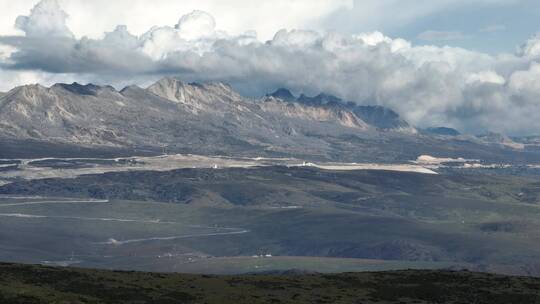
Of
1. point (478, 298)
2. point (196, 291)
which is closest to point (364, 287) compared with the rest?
point (478, 298)

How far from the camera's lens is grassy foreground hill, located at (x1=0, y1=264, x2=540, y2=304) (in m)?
107

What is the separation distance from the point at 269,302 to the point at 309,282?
22925mm

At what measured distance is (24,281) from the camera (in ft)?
358

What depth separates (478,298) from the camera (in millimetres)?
119062

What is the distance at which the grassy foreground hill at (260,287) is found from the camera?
106938 millimetres

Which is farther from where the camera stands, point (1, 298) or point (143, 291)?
point (143, 291)

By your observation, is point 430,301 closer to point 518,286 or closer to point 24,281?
point 518,286

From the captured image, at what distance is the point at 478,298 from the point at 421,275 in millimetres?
21816

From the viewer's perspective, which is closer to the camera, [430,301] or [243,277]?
[430,301]

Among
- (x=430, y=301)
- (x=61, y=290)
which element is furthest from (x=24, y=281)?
(x=430, y=301)

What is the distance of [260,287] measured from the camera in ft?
404

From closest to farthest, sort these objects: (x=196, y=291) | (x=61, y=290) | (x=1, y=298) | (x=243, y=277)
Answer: (x=1, y=298) → (x=61, y=290) → (x=196, y=291) → (x=243, y=277)

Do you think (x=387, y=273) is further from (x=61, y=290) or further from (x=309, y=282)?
(x=61, y=290)

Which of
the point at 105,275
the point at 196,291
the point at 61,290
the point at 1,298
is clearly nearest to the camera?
the point at 1,298
